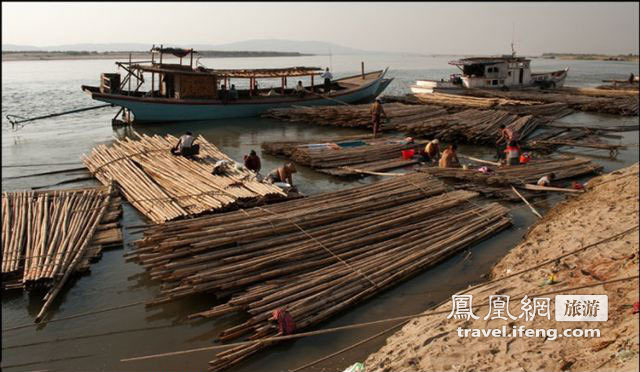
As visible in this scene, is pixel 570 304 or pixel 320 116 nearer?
pixel 570 304

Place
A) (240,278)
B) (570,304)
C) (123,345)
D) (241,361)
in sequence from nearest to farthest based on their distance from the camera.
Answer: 1. (570,304)
2. (241,361)
3. (123,345)
4. (240,278)

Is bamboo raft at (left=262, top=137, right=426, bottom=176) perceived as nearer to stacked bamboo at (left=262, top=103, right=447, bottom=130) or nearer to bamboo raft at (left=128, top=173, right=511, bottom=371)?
stacked bamboo at (left=262, top=103, right=447, bottom=130)

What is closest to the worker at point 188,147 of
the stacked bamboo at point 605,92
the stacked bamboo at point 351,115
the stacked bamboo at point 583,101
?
the stacked bamboo at point 351,115

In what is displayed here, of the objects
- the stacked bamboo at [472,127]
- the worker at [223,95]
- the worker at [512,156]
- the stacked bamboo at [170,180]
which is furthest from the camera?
the worker at [223,95]

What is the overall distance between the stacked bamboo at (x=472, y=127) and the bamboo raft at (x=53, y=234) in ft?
44.6

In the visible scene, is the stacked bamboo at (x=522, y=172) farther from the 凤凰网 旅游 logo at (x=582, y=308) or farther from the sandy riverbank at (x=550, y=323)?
the 凤凰网 旅游 logo at (x=582, y=308)

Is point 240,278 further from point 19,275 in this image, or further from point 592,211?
point 592,211

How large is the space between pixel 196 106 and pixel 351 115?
8.87 meters

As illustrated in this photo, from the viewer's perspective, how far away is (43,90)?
44.2 meters

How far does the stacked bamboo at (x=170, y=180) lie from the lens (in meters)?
10.5

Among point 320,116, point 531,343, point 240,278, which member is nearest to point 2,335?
→ point 240,278

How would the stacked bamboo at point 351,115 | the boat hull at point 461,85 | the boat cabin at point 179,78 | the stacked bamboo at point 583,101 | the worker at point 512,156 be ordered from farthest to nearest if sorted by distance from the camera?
the boat hull at point 461,85
the stacked bamboo at point 583,101
the boat cabin at point 179,78
the stacked bamboo at point 351,115
the worker at point 512,156

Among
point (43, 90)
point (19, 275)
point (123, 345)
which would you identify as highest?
point (43, 90)

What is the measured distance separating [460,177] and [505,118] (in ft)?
33.4
